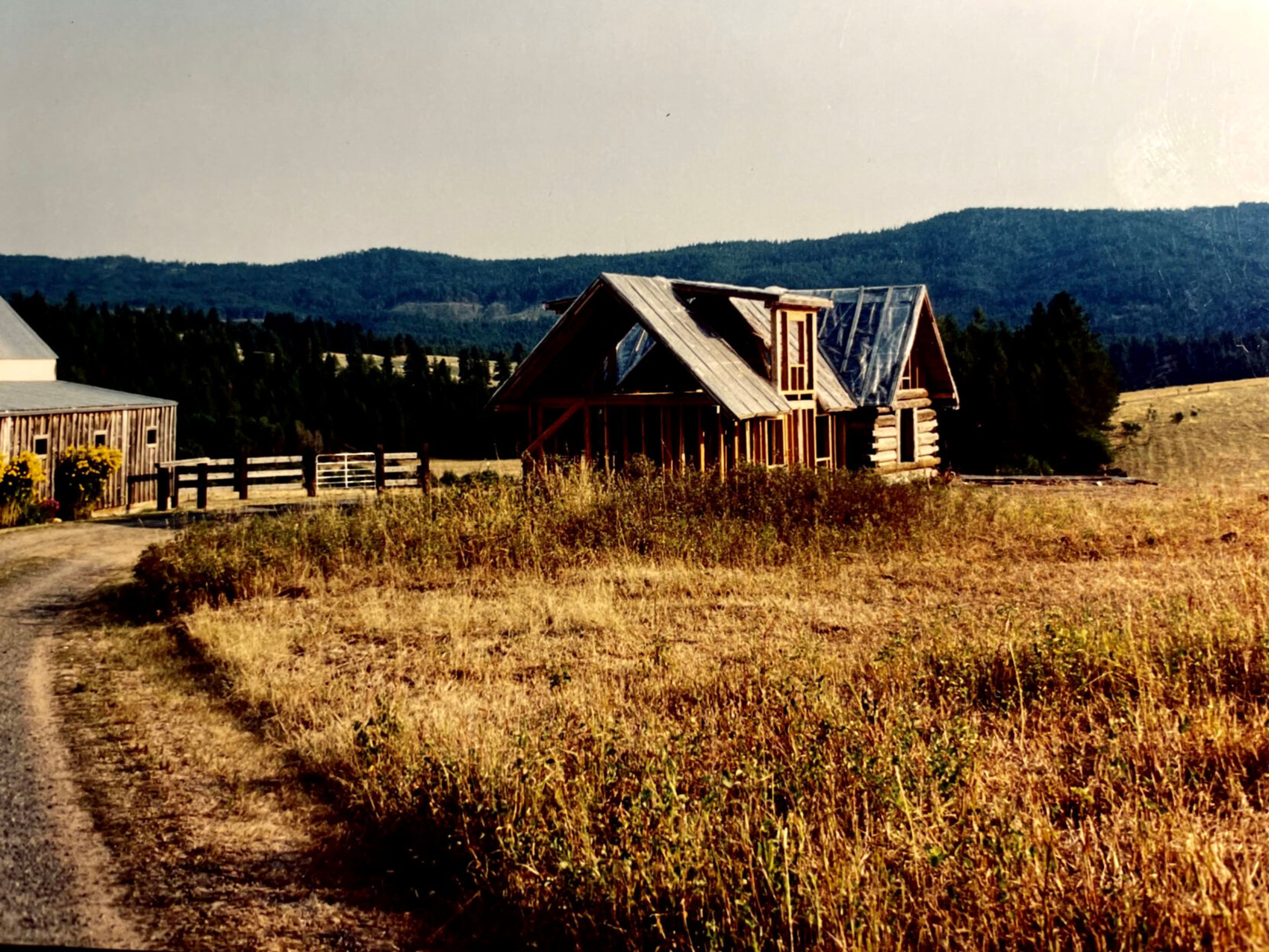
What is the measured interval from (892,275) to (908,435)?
127 metres

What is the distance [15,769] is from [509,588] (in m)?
6.70

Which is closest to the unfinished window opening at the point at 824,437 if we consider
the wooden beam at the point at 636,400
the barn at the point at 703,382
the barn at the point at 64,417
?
the barn at the point at 703,382

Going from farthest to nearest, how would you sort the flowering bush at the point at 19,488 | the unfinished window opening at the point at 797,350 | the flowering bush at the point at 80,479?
the flowering bush at the point at 80,479
the flowering bush at the point at 19,488
the unfinished window opening at the point at 797,350

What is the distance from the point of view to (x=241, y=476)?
3144cm

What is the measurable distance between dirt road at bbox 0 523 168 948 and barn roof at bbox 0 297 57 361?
26.4 meters

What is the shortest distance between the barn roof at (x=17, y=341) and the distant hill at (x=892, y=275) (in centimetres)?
9522

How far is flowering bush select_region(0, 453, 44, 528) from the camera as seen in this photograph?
27.5 metres

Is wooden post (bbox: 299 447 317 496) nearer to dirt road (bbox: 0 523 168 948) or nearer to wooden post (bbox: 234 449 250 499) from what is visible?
wooden post (bbox: 234 449 250 499)

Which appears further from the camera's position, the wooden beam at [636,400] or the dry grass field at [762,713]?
the wooden beam at [636,400]

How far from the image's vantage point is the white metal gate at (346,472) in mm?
34156

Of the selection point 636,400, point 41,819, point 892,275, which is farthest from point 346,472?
point 892,275

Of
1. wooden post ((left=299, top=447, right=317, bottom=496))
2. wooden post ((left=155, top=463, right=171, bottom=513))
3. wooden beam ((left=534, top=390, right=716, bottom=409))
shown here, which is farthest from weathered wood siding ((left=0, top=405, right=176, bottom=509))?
wooden beam ((left=534, top=390, right=716, bottom=409))

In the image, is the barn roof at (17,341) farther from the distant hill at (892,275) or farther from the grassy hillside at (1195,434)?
the distant hill at (892,275)

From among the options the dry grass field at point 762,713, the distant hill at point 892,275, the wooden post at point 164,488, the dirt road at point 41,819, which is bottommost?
the dirt road at point 41,819
